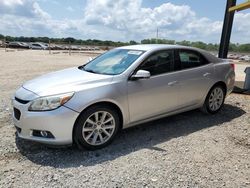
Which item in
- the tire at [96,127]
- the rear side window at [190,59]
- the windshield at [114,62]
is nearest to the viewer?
the tire at [96,127]

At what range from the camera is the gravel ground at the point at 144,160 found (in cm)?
339

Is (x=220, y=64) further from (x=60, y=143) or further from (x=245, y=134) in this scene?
(x=60, y=143)

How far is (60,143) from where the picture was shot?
3.89m

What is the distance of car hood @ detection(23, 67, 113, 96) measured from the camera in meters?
3.99

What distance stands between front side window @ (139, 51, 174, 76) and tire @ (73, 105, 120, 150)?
1.03 metres

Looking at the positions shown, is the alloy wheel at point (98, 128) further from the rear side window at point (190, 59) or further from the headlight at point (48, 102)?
the rear side window at point (190, 59)

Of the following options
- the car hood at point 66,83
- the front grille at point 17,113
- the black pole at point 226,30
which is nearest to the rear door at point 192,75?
the car hood at point 66,83

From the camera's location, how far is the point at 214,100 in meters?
5.97

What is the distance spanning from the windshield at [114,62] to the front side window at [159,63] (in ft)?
0.70

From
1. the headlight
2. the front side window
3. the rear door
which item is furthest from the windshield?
the headlight

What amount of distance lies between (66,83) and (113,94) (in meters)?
0.72

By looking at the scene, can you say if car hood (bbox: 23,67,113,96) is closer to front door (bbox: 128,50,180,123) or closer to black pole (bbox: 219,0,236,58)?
front door (bbox: 128,50,180,123)

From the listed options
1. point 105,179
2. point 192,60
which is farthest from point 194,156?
point 192,60

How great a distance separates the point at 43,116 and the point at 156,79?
1999 mm
